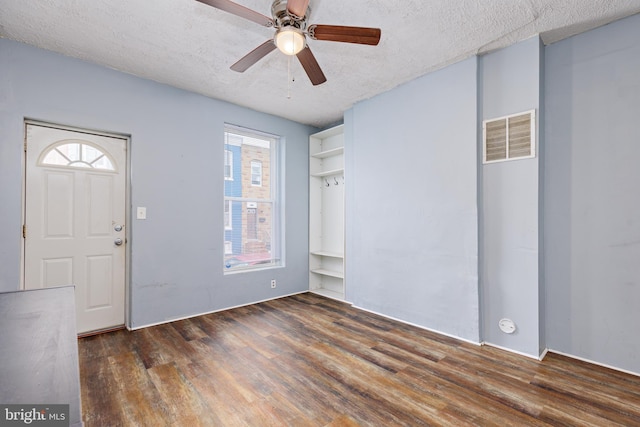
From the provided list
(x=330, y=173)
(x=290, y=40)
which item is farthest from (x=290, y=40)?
(x=330, y=173)

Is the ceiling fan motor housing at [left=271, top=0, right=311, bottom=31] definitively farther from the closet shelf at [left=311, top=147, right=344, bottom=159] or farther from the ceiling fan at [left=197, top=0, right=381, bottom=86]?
the closet shelf at [left=311, top=147, right=344, bottom=159]

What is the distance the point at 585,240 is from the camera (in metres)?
2.36

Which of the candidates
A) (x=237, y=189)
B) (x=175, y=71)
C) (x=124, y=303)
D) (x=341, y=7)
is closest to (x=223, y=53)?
(x=175, y=71)

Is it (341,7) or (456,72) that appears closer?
(341,7)

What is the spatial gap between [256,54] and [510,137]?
2257mm

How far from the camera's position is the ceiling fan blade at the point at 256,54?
79.1 inches

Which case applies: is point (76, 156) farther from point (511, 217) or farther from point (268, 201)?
point (511, 217)

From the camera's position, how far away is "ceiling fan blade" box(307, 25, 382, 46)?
1.80 meters

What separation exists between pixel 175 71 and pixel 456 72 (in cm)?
283

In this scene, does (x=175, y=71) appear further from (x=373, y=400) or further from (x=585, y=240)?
(x=585, y=240)

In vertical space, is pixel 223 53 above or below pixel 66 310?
above

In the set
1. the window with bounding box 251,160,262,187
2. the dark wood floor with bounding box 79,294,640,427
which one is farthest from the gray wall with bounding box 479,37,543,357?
the window with bounding box 251,160,262,187

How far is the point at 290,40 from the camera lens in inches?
74.0

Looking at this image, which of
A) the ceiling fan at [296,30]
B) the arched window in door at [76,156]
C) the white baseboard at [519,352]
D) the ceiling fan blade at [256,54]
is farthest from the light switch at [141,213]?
the white baseboard at [519,352]
